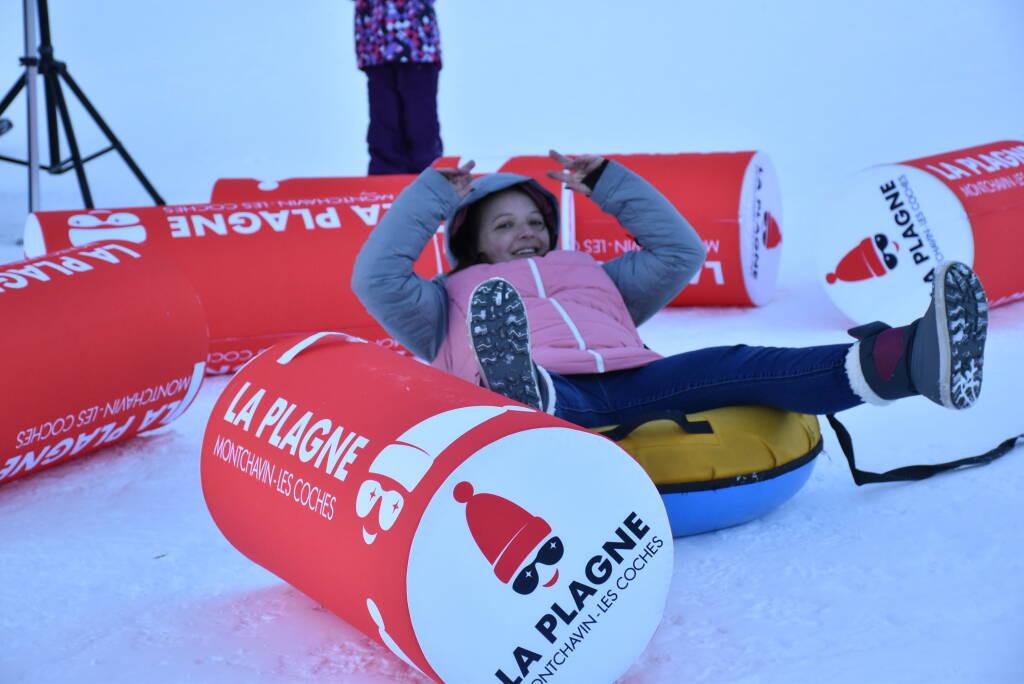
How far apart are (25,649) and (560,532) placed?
778 mm

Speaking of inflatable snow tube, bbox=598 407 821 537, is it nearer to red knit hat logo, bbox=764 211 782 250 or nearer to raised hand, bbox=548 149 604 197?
raised hand, bbox=548 149 604 197

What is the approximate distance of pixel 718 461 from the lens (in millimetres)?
1912

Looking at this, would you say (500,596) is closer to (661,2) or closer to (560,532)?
(560,532)

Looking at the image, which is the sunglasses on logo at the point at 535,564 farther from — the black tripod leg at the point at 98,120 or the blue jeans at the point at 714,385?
the black tripod leg at the point at 98,120

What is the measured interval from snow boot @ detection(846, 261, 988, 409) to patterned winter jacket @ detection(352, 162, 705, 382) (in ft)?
1.48

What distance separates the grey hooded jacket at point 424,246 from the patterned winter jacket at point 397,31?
1.79 m

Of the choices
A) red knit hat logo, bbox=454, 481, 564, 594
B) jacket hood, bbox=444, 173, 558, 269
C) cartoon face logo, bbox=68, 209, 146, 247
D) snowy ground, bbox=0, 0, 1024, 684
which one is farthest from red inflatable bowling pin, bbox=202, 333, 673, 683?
cartoon face logo, bbox=68, 209, 146, 247

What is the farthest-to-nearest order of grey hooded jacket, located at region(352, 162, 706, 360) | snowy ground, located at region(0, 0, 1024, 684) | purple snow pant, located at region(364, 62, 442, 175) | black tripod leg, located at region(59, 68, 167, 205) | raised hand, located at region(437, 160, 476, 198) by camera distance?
purple snow pant, located at region(364, 62, 442, 175) → black tripod leg, located at region(59, 68, 167, 205) → raised hand, located at region(437, 160, 476, 198) → grey hooded jacket, located at region(352, 162, 706, 360) → snowy ground, located at region(0, 0, 1024, 684)

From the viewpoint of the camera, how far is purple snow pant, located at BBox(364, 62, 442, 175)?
13.8 ft

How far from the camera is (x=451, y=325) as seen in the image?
2.26 metres

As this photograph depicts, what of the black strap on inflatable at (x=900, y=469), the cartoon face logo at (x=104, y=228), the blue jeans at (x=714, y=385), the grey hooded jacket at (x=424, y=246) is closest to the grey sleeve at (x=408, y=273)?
the grey hooded jacket at (x=424, y=246)

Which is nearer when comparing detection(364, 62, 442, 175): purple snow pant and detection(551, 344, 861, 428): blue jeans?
detection(551, 344, 861, 428): blue jeans

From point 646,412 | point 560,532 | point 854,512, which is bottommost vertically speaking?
point 854,512

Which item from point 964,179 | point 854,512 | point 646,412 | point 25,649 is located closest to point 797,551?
point 854,512
